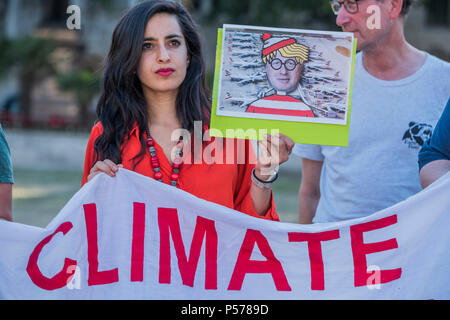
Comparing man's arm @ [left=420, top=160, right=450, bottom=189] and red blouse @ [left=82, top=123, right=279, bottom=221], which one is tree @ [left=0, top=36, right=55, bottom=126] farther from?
man's arm @ [left=420, top=160, right=450, bottom=189]

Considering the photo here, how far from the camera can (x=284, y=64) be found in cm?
251

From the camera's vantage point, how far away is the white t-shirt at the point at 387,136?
2873mm

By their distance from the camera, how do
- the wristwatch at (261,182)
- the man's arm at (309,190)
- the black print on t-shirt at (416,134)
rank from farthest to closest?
the man's arm at (309,190)
the black print on t-shirt at (416,134)
the wristwatch at (261,182)

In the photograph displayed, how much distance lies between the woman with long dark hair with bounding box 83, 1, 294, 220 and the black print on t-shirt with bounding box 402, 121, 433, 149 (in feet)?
2.42

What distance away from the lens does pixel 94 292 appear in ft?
7.92

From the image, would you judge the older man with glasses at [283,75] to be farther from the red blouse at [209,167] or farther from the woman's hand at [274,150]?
the red blouse at [209,167]

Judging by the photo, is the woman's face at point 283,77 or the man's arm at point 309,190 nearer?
the woman's face at point 283,77

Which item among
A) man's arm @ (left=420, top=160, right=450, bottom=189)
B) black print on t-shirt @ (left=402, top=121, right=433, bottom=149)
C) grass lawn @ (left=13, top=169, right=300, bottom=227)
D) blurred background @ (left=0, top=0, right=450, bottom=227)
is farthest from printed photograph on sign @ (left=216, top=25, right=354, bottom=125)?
blurred background @ (left=0, top=0, right=450, bottom=227)

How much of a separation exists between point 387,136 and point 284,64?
0.71m

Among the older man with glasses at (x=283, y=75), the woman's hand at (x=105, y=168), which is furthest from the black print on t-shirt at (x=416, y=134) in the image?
the woman's hand at (x=105, y=168)

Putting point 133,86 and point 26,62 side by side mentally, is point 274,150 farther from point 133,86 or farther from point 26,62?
point 26,62

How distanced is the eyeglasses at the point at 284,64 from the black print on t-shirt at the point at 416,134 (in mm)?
727

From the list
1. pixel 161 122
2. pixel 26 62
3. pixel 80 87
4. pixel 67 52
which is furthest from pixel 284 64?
pixel 67 52

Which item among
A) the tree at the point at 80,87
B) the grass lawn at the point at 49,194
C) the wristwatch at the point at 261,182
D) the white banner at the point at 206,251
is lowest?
the grass lawn at the point at 49,194
